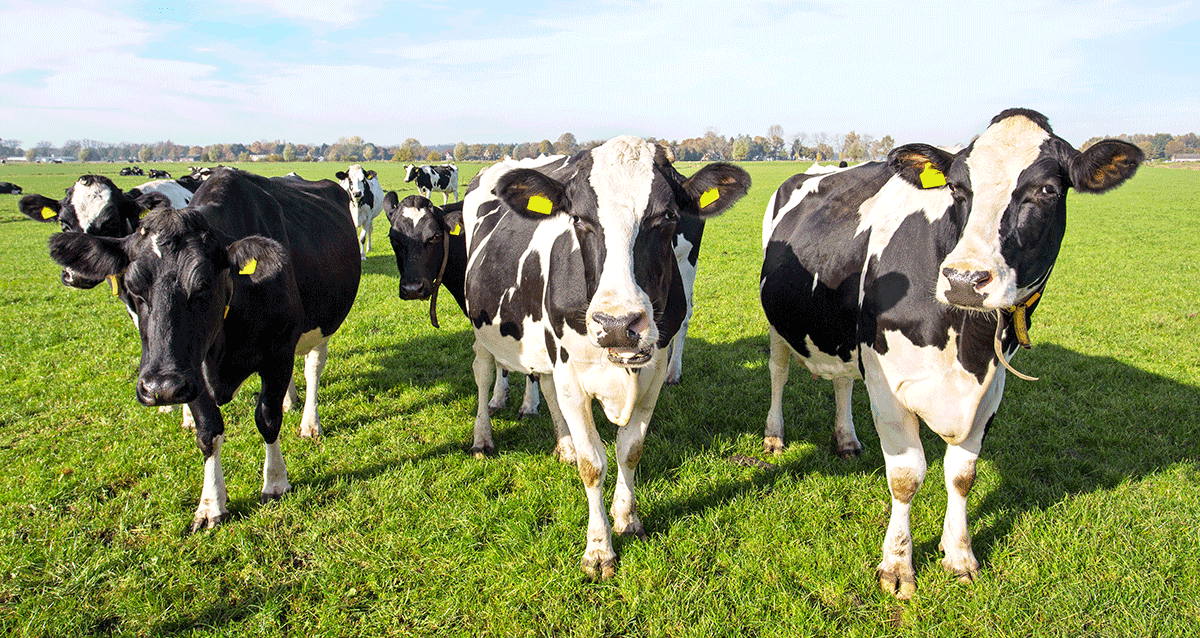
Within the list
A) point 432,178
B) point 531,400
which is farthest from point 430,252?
point 432,178

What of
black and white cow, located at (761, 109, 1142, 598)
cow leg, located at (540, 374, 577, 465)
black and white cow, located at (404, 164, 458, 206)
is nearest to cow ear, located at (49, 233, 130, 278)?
cow leg, located at (540, 374, 577, 465)

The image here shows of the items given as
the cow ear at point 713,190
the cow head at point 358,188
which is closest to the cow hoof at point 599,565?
the cow ear at point 713,190

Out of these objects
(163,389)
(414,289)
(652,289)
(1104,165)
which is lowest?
(163,389)

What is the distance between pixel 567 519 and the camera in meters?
4.38

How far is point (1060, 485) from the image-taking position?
4594 millimetres

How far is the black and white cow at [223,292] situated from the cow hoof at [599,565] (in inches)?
95.5

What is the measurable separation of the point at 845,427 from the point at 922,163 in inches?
95.5

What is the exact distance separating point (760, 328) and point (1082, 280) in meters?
7.66

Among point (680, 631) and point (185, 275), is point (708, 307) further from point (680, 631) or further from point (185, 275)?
point (185, 275)

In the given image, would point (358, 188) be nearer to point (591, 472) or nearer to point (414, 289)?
point (414, 289)

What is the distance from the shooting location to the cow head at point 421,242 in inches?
235

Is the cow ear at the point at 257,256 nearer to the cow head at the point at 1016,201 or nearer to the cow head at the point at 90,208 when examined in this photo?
the cow head at the point at 90,208

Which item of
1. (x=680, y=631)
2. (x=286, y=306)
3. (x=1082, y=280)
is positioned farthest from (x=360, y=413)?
(x=1082, y=280)

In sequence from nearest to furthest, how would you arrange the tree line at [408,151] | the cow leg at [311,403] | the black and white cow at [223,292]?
the black and white cow at [223,292] < the cow leg at [311,403] < the tree line at [408,151]
